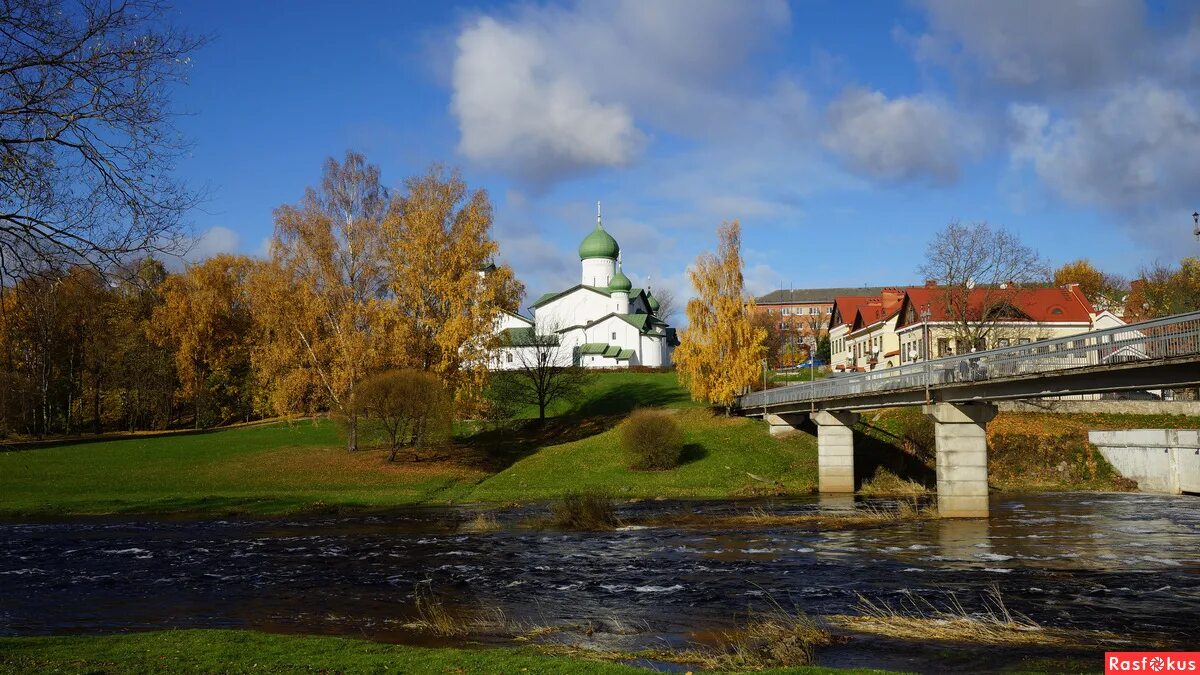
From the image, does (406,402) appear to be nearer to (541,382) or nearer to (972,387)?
(541,382)

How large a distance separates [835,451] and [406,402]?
77.7 feet

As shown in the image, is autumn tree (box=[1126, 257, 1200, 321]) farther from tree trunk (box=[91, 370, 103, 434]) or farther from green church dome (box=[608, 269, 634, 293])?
tree trunk (box=[91, 370, 103, 434])

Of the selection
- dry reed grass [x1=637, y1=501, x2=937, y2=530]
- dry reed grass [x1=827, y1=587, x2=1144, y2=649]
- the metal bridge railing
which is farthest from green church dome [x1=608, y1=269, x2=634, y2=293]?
dry reed grass [x1=827, y1=587, x2=1144, y2=649]

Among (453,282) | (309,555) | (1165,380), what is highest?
(453,282)

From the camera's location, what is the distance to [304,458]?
2021 inches

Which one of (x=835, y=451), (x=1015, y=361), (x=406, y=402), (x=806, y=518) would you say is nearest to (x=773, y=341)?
(x=835, y=451)

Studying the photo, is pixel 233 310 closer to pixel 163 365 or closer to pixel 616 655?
pixel 163 365

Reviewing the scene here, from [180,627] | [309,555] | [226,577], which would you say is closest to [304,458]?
[309,555]

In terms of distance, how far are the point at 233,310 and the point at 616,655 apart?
250 ft

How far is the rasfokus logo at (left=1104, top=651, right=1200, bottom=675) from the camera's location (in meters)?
12.7

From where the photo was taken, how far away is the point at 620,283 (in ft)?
366

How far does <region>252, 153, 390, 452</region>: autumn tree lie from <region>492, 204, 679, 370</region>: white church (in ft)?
148

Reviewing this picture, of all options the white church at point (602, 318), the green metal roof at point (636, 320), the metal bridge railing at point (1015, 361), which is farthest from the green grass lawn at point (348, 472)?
the green metal roof at point (636, 320)

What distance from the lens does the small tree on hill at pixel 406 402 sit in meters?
47.1
